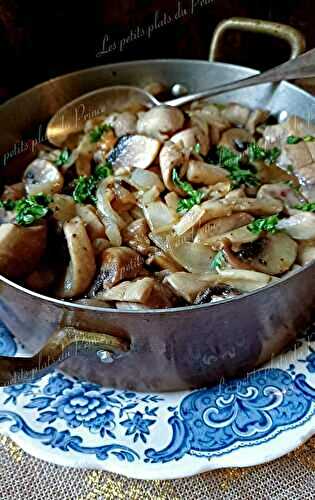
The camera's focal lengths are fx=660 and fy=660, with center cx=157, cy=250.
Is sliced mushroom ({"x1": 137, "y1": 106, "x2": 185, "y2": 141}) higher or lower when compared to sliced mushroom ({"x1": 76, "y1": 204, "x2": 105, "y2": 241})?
higher

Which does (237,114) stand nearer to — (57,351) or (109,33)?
(109,33)

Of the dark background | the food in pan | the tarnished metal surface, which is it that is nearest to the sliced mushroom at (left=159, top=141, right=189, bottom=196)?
the food in pan

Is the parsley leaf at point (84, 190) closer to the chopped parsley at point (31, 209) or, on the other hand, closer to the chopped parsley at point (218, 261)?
the chopped parsley at point (31, 209)

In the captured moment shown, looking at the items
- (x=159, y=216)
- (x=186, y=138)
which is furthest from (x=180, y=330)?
(x=186, y=138)

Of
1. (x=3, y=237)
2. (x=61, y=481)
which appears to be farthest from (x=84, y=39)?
(x=61, y=481)

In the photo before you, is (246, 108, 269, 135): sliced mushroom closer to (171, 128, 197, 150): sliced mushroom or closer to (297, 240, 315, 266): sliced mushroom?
(171, 128, 197, 150): sliced mushroom

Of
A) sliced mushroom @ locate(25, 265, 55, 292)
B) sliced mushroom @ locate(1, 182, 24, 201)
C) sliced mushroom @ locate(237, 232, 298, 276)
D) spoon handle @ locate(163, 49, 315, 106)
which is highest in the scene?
spoon handle @ locate(163, 49, 315, 106)

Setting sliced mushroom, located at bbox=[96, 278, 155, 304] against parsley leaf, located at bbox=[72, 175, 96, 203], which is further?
parsley leaf, located at bbox=[72, 175, 96, 203]

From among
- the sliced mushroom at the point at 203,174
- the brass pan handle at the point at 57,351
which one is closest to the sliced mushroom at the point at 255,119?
the sliced mushroom at the point at 203,174
